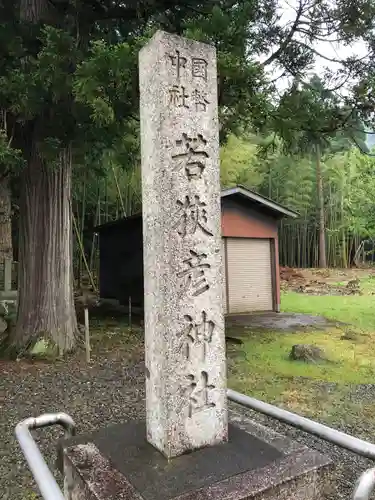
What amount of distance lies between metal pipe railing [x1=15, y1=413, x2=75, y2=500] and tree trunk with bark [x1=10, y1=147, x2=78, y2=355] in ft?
14.0

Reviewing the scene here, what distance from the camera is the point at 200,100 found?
6.88 ft

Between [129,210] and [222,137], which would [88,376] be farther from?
[129,210]

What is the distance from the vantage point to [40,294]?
20.2 ft

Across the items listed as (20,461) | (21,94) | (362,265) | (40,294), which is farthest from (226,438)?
(362,265)

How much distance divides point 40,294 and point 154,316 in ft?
15.2

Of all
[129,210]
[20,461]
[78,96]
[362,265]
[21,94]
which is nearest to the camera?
[20,461]

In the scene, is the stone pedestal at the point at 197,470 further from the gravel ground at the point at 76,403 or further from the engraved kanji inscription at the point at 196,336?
the gravel ground at the point at 76,403

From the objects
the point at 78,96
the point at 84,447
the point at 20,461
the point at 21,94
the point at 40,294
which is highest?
the point at 21,94

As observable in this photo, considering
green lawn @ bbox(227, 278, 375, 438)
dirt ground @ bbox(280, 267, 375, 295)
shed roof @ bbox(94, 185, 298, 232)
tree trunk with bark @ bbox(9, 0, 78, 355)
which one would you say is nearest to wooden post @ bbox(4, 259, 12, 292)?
tree trunk with bark @ bbox(9, 0, 78, 355)

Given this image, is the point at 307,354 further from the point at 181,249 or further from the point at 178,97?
the point at 178,97

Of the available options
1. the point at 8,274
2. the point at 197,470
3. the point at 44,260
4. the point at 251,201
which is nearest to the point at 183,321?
the point at 197,470

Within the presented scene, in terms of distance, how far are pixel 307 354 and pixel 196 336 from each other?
4257 millimetres

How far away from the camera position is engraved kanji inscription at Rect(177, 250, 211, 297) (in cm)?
198

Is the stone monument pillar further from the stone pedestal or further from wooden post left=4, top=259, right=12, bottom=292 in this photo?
wooden post left=4, top=259, right=12, bottom=292
